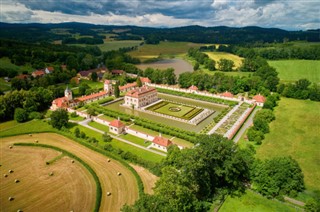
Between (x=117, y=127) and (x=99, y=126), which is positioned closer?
(x=117, y=127)

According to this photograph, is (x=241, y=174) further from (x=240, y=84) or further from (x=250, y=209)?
(x=240, y=84)

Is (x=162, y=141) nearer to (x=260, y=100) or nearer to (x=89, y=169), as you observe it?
(x=89, y=169)

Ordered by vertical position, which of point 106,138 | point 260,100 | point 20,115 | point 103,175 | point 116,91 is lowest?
point 103,175

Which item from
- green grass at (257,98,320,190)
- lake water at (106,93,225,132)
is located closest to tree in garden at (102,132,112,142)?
lake water at (106,93,225,132)

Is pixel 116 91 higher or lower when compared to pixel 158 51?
lower

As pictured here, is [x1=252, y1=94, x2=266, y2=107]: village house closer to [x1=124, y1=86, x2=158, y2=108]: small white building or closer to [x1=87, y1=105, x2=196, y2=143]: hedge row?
[x1=87, y1=105, x2=196, y2=143]: hedge row

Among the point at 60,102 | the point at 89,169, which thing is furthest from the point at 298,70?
the point at 89,169

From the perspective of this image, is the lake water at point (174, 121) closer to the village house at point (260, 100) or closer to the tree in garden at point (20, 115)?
the village house at point (260, 100)
